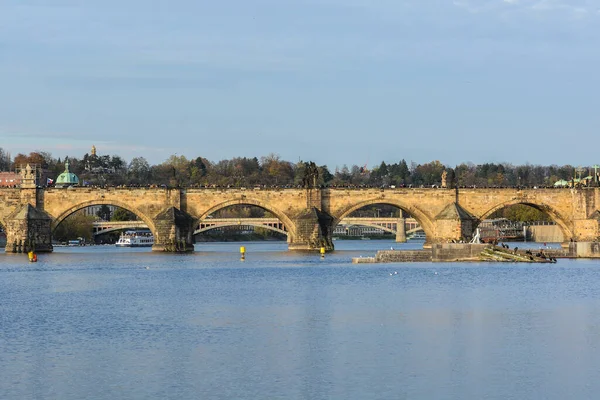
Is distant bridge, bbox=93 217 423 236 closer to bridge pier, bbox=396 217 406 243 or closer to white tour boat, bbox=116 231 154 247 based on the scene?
bridge pier, bbox=396 217 406 243

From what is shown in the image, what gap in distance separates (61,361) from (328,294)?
753 inches

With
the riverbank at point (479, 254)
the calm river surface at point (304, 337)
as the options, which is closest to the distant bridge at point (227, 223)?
the riverbank at point (479, 254)

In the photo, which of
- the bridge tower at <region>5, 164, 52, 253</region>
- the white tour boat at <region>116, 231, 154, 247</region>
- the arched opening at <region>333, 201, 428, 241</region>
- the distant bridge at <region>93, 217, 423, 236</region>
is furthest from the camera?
the arched opening at <region>333, 201, 428, 241</region>

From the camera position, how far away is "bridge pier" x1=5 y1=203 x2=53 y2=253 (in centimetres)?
8469

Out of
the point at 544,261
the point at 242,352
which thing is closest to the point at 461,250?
the point at 544,261

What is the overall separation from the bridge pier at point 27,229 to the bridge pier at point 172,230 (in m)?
8.68

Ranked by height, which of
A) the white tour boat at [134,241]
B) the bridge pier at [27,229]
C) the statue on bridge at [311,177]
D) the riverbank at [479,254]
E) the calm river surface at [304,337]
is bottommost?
the calm river surface at [304,337]

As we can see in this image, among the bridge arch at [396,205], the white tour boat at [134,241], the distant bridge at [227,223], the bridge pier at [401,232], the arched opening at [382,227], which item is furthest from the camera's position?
the arched opening at [382,227]

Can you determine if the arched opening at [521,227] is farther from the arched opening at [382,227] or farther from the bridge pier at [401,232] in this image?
the arched opening at [382,227]

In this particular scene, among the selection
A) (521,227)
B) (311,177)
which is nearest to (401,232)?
(521,227)

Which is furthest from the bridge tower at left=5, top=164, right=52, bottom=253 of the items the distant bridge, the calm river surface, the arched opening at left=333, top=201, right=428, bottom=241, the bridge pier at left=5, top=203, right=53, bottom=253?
the arched opening at left=333, top=201, right=428, bottom=241

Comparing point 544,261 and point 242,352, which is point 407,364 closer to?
point 242,352

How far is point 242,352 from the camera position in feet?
97.6

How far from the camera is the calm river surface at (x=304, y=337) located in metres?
25.2
